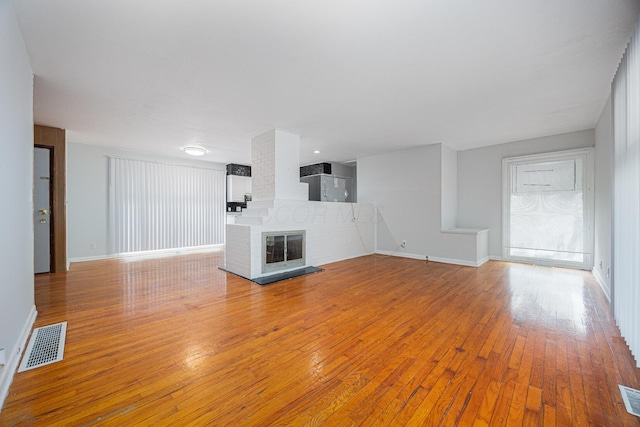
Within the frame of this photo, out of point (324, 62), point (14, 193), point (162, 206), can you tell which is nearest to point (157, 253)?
point (162, 206)

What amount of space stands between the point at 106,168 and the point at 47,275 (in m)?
2.66

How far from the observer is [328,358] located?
6.34 feet

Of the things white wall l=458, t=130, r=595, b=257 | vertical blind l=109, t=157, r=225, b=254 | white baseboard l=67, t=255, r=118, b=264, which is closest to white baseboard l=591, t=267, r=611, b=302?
white wall l=458, t=130, r=595, b=257

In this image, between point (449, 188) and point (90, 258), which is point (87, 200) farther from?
point (449, 188)

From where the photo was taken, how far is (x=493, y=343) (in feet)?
7.11

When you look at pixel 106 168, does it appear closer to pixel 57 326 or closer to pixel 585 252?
pixel 57 326

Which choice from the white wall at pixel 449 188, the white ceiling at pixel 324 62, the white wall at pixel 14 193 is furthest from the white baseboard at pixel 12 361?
the white wall at pixel 449 188

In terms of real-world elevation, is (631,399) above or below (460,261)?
below

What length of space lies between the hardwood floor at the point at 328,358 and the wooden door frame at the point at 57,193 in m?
1.41

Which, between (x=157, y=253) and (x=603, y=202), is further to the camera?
(x=157, y=253)

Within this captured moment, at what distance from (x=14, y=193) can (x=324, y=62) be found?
2773 millimetres

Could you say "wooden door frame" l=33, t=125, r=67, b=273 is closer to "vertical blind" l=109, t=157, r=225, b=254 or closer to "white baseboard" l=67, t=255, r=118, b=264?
"white baseboard" l=67, t=255, r=118, b=264

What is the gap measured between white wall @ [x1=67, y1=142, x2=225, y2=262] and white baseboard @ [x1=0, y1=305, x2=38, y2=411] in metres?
4.07

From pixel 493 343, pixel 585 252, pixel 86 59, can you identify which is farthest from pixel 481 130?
pixel 86 59
